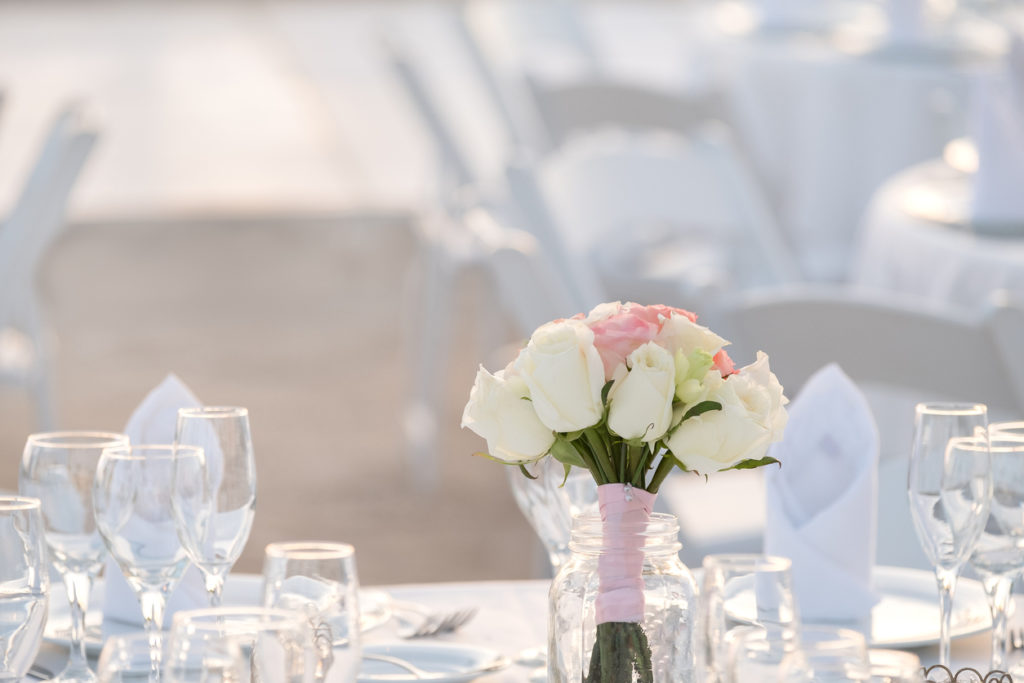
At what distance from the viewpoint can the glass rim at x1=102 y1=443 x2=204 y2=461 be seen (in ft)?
3.82

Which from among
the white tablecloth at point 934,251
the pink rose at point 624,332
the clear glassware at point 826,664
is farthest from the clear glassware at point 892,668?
the white tablecloth at point 934,251

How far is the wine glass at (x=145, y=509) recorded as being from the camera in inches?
45.7

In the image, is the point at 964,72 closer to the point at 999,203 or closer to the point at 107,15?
the point at 999,203

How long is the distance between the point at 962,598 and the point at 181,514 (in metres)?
0.70

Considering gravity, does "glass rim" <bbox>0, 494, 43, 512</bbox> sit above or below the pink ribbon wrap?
above

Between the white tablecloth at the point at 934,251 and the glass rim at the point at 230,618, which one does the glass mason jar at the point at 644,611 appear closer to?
the glass rim at the point at 230,618

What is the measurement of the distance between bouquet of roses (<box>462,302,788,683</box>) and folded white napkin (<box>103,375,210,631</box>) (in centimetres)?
40

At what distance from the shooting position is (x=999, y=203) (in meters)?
2.97

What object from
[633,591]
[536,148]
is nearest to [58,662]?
[633,591]

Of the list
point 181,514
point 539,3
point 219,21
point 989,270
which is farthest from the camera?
point 219,21

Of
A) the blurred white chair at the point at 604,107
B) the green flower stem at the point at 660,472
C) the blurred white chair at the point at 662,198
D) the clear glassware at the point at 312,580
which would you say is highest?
the blurred white chair at the point at 604,107

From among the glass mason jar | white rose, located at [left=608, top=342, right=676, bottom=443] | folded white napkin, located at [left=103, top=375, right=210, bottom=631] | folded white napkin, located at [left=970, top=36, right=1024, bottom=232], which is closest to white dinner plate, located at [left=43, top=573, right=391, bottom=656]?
folded white napkin, located at [left=103, top=375, right=210, bottom=631]

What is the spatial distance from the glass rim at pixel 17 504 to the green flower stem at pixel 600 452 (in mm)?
379

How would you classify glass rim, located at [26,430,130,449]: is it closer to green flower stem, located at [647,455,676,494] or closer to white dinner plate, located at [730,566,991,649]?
green flower stem, located at [647,455,676,494]
